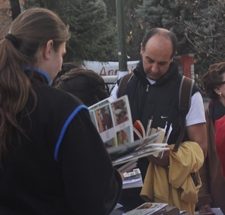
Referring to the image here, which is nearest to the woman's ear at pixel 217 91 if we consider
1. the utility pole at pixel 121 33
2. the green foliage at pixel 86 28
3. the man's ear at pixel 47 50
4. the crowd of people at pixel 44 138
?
the crowd of people at pixel 44 138

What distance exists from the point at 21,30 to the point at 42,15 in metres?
0.10

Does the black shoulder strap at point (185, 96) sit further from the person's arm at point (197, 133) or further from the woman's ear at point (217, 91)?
the woman's ear at point (217, 91)

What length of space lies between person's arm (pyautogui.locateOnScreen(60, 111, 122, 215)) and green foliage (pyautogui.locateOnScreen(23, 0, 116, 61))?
48.7ft

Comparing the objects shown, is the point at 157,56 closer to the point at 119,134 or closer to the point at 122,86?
the point at 122,86

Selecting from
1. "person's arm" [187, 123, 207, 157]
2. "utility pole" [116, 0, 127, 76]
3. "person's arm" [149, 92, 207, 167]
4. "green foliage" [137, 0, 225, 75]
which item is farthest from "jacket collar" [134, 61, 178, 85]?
"green foliage" [137, 0, 225, 75]

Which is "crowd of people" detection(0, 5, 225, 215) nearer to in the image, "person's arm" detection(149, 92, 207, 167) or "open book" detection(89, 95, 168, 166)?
"open book" detection(89, 95, 168, 166)

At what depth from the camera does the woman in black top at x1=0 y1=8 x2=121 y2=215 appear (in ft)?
6.97

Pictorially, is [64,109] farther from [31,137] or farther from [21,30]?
[21,30]

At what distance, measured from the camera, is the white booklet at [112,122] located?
2.64 m

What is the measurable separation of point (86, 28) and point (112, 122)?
17.3m

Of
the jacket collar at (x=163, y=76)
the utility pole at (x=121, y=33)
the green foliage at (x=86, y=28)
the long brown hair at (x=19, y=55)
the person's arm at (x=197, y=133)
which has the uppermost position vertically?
the long brown hair at (x=19, y=55)

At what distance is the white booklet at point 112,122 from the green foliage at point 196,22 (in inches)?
427

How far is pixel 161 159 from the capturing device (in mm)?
3578

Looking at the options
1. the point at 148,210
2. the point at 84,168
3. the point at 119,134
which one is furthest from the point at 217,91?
the point at 84,168
